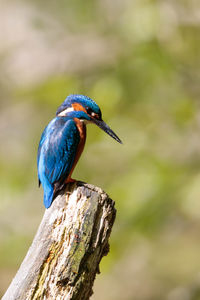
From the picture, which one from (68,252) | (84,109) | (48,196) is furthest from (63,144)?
(68,252)

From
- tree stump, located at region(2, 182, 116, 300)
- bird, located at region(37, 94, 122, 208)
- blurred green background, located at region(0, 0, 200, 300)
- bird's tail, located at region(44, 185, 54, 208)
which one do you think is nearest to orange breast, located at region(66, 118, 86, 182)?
bird, located at region(37, 94, 122, 208)

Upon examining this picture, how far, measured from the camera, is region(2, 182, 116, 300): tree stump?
238 cm

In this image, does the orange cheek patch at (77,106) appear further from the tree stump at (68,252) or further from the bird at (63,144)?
the tree stump at (68,252)

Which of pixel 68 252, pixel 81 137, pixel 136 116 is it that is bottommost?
pixel 68 252

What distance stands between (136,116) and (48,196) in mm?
1457

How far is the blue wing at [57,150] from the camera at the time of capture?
10.3 feet

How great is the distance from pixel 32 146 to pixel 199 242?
5.78 feet

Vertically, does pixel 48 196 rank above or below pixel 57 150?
below

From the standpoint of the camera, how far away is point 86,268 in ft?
7.92

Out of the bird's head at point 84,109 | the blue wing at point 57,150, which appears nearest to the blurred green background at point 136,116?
the bird's head at point 84,109

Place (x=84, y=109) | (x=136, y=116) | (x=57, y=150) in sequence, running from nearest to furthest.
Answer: (x=57, y=150)
(x=84, y=109)
(x=136, y=116)

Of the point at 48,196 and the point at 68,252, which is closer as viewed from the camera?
the point at 68,252

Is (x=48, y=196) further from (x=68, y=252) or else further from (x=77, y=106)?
(x=77, y=106)

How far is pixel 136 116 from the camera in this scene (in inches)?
162
